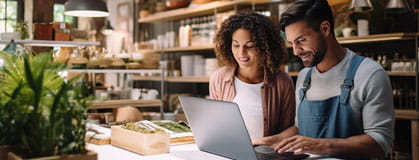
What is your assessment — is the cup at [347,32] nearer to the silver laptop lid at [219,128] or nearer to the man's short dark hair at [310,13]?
the man's short dark hair at [310,13]

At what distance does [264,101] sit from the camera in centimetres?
244

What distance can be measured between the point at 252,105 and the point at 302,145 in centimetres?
84

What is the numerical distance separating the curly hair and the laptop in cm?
86

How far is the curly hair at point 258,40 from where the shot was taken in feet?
8.32

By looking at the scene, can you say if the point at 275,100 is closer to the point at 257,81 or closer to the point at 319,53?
the point at 257,81

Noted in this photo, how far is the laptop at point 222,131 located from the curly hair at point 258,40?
33.7 inches

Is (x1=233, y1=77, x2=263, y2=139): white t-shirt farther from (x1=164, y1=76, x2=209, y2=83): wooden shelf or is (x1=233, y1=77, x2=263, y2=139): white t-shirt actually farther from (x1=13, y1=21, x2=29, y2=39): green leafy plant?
(x1=164, y1=76, x2=209, y2=83): wooden shelf

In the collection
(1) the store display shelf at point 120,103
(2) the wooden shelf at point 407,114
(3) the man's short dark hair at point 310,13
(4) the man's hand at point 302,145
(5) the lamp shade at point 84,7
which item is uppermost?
(5) the lamp shade at point 84,7

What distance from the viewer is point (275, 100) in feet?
8.02

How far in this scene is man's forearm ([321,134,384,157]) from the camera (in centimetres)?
176

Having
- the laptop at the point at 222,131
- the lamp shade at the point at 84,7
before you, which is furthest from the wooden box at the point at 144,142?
the lamp shade at the point at 84,7

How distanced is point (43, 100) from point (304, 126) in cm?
132

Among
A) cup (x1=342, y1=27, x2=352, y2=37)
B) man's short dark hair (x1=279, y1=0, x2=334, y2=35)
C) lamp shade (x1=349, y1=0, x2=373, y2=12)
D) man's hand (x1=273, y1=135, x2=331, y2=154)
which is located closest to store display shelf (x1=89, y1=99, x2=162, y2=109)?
cup (x1=342, y1=27, x2=352, y2=37)

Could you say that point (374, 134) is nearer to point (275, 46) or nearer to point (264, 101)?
point (264, 101)
